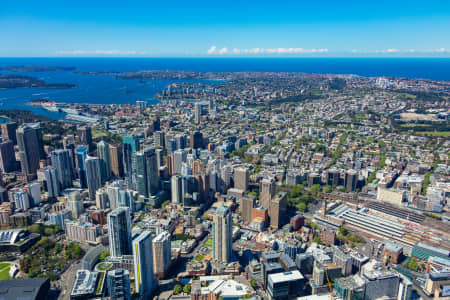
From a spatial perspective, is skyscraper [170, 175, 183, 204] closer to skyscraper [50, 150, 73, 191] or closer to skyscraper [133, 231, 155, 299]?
skyscraper [50, 150, 73, 191]

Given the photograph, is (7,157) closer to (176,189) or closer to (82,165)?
(82,165)

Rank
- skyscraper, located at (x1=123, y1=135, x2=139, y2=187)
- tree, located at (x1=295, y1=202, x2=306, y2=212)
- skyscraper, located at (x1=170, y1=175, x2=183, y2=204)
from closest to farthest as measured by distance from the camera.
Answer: tree, located at (x1=295, y1=202, x2=306, y2=212)
skyscraper, located at (x1=170, y1=175, x2=183, y2=204)
skyscraper, located at (x1=123, y1=135, x2=139, y2=187)

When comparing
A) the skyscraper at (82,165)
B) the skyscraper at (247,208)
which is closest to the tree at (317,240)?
the skyscraper at (247,208)

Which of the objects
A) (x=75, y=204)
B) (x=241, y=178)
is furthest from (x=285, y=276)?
(x=75, y=204)

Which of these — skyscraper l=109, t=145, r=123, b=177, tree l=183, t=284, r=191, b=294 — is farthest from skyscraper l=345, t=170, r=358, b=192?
skyscraper l=109, t=145, r=123, b=177

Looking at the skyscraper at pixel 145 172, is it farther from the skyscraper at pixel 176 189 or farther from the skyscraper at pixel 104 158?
the skyscraper at pixel 104 158

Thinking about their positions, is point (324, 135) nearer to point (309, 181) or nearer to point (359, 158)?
point (359, 158)

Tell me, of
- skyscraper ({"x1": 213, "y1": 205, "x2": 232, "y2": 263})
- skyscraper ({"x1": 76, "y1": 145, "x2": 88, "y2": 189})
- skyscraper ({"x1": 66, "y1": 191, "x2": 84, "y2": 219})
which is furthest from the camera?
skyscraper ({"x1": 76, "y1": 145, "x2": 88, "y2": 189})
